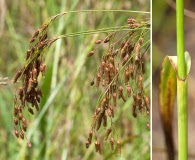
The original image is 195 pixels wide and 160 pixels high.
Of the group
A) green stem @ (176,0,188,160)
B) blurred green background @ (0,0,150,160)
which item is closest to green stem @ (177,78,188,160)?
green stem @ (176,0,188,160)

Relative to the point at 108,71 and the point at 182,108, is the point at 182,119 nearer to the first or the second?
the point at 182,108

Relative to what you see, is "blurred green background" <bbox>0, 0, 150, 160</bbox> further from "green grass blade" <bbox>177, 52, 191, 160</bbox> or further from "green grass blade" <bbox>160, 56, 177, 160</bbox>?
"green grass blade" <bbox>177, 52, 191, 160</bbox>

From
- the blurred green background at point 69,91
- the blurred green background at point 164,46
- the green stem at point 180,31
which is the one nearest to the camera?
the green stem at point 180,31

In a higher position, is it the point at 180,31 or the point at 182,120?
the point at 180,31

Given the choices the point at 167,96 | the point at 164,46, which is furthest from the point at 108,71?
the point at 164,46

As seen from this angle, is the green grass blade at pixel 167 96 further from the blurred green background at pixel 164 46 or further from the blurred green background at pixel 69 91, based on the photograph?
the blurred green background at pixel 69 91

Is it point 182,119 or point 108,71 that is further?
point 108,71

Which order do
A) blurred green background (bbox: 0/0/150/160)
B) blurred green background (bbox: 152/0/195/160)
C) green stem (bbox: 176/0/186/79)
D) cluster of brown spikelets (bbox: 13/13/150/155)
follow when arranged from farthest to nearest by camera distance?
blurred green background (bbox: 0/0/150/160) → blurred green background (bbox: 152/0/195/160) → cluster of brown spikelets (bbox: 13/13/150/155) → green stem (bbox: 176/0/186/79)

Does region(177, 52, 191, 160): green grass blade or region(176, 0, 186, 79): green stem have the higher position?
region(176, 0, 186, 79): green stem

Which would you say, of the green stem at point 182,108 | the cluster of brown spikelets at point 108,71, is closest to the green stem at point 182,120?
the green stem at point 182,108

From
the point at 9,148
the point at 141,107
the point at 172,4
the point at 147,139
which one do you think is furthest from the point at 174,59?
the point at 9,148
